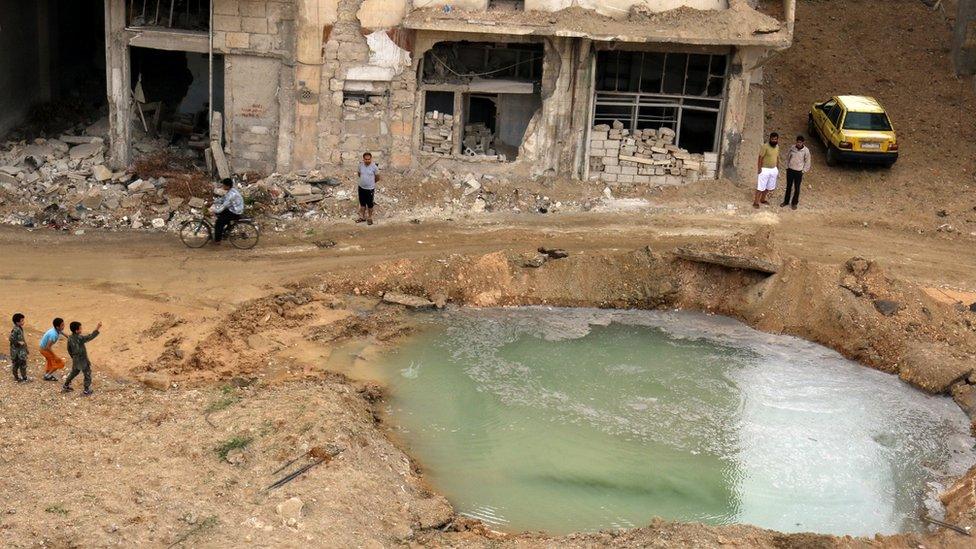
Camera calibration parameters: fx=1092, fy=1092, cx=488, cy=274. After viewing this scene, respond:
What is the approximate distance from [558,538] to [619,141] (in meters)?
13.3

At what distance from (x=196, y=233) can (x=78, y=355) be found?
6.03 m

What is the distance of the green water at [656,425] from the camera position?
15195 mm

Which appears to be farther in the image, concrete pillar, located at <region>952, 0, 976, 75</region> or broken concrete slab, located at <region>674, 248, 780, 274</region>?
concrete pillar, located at <region>952, 0, 976, 75</region>

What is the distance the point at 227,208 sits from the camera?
68.2ft

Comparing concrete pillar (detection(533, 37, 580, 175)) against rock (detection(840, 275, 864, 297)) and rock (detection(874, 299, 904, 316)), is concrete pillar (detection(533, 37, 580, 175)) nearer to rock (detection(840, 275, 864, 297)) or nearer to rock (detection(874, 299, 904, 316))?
rock (detection(840, 275, 864, 297))

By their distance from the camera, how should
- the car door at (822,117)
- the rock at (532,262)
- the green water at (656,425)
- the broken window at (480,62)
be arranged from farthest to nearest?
the car door at (822,117) < the broken window at (480,62) < the rock at (532,262) < the green water at (656,425)

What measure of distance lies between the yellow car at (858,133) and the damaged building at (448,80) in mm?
2125

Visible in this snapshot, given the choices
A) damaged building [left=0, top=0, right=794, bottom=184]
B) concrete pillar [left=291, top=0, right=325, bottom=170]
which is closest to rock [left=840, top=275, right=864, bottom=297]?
damaged building [left=0, top=0, right=794, bottom=184]

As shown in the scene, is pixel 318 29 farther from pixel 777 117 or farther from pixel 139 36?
pixel 777 117

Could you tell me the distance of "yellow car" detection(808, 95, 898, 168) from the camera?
2520 cm

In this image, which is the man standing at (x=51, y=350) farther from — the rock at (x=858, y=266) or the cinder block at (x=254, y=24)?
the rock at (x=858, y=266)

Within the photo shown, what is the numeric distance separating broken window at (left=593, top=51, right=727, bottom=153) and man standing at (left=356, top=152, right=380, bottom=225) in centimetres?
607

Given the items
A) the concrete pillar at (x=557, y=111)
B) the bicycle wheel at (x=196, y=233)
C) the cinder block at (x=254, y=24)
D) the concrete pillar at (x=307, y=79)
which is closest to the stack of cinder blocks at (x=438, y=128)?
the concrete pillar at (x=557, y=111)

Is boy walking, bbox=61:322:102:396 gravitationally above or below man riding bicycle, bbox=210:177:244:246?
below
